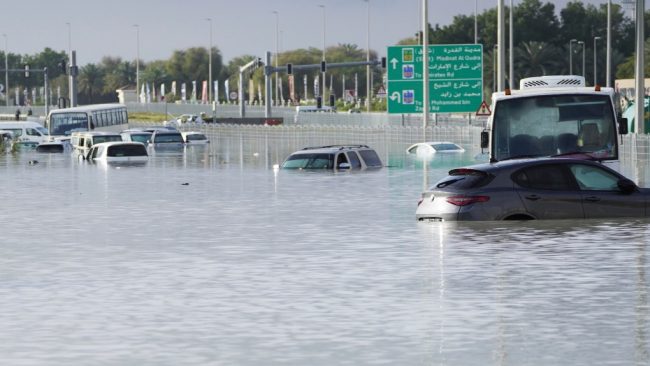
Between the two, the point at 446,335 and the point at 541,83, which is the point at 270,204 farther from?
the point at 446,335

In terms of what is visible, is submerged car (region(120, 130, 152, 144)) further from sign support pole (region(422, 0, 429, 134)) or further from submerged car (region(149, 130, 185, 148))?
sign support pole (region(422, 0, 429, 134))

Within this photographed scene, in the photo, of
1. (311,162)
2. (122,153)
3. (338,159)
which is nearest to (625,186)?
(338,159)

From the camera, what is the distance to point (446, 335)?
12.8m

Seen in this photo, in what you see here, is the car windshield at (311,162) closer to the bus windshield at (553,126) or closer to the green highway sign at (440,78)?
the green highway sign at (440,78)

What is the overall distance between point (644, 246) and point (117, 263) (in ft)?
23.4

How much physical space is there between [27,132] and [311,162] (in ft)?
149

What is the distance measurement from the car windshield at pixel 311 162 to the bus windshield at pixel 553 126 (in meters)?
21.3

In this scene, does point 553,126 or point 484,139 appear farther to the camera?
point 553,126

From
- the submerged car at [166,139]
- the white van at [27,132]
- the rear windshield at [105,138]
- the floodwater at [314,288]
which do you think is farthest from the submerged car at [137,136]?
the floodwater at [314,288]

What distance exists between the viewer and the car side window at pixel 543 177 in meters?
23.9

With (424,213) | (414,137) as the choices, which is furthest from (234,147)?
(424,213)

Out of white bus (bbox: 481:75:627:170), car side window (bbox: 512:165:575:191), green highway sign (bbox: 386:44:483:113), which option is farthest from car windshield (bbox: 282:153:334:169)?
car side window (bbox: 512:165:575:191)

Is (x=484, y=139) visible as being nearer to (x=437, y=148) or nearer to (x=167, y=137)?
(x=437, y=148)

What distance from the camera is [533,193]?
24328 mm
